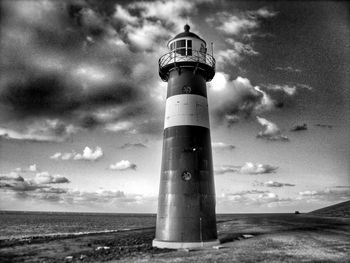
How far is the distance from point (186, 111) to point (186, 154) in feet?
8.52

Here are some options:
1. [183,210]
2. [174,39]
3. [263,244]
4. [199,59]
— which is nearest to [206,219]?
[183,210]

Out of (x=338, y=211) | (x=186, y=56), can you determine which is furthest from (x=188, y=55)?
(x=338, y=211)

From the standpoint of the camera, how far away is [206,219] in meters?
16.9

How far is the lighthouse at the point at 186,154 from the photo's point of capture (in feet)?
54.5

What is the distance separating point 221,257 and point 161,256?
9.75ft

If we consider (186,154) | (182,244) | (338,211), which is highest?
(186,154)

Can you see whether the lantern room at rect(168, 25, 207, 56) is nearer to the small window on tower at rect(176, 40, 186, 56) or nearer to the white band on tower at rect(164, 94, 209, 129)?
the small window on tower at rect(176, 40, 186, 56)

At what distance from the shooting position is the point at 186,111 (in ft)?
58.2

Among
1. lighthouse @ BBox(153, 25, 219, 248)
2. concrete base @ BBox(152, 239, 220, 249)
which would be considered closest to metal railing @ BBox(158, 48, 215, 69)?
lighthouse @ BBox(153, 25, 219, 248)

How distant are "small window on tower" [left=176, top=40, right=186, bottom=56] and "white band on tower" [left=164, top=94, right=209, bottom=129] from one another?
2768 mm

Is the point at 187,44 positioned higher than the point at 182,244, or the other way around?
the point at 187,44

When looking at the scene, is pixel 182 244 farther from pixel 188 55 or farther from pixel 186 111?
pixel 188 55

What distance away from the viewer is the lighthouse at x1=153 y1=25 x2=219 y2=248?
1661 cm

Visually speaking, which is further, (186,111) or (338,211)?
(338,211)
